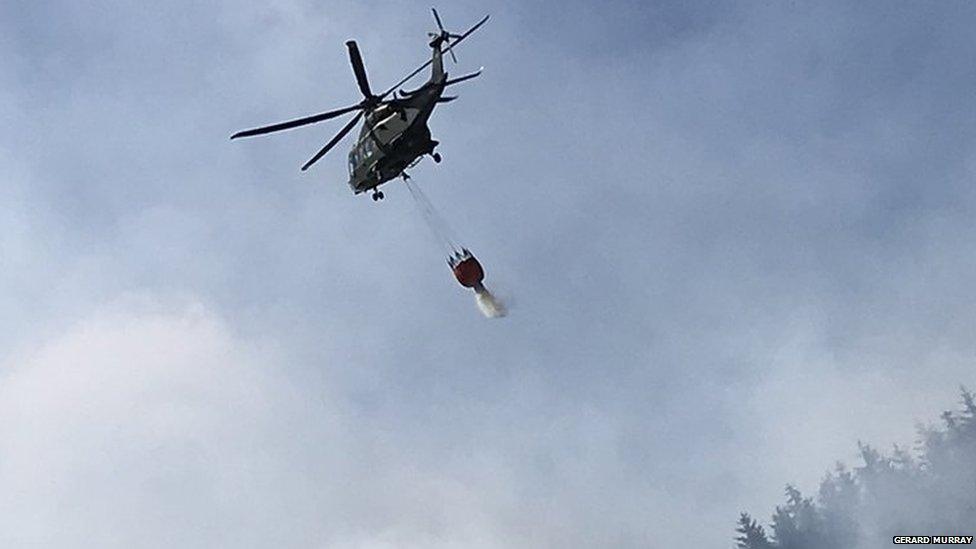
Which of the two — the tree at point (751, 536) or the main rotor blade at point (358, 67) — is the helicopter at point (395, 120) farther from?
the tree at point (751, 536)

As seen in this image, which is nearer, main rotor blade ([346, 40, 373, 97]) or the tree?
main rotor blade ([346, 40, 373, 97])

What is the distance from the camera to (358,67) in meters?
48.8

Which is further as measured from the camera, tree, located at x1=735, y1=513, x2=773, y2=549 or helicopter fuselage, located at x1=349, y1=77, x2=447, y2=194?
tree, located at x1=735, y1=513, x2=773, y2=549

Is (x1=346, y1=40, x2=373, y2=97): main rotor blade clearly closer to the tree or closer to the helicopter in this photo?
the helicopter

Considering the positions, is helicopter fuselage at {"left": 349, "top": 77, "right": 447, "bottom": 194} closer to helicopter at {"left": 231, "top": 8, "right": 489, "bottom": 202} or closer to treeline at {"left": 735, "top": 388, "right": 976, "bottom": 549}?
helicopter at {"left": 231, "top": 8, "right": 489, "bottom": 202}

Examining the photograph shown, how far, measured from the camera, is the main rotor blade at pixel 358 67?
46969 millimetres

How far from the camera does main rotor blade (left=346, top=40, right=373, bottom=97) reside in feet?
154

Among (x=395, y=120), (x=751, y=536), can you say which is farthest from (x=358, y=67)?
(x=751, y=536)

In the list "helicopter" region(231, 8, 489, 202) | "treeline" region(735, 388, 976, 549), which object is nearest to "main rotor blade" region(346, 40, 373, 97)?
"helicopter" region(231, 8, 489, 202)

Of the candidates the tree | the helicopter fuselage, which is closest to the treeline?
the tree

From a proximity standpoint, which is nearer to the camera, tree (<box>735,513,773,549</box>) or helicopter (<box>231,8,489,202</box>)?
helicopter (<box>231,8,489,202</box>)

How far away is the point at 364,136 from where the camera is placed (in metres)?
51.5

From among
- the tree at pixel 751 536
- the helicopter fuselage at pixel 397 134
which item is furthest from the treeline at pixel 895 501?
the helicopter fuselage at pixel 397 134

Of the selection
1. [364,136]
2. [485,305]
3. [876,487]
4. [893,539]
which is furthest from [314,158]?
[876,487]
